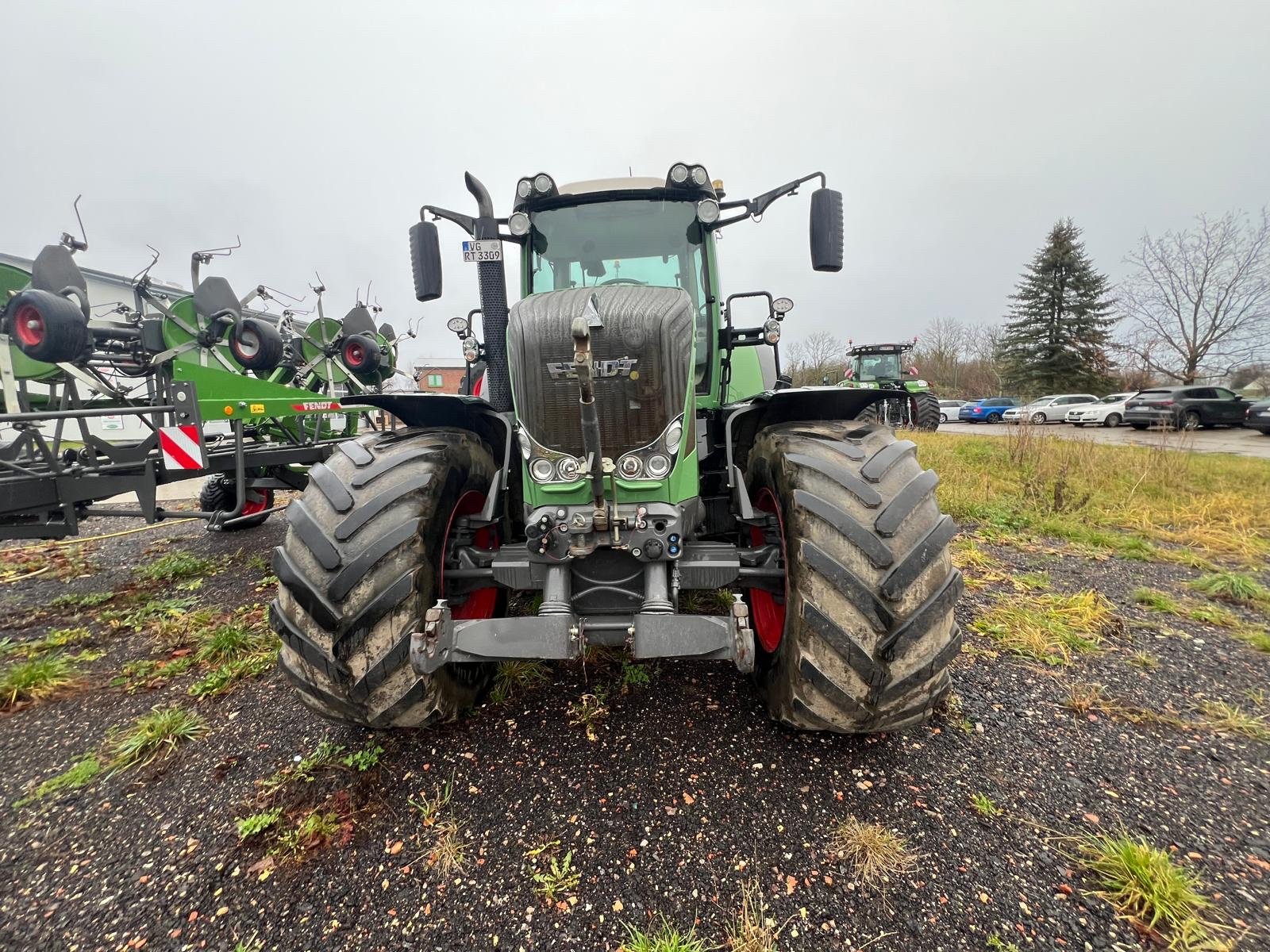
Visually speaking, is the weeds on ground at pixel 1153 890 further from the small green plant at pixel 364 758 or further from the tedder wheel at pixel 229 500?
the tedder wheel at pixel 229 500

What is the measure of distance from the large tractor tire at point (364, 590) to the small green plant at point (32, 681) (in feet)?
6.48

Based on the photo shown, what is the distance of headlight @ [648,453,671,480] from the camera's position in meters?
2.16

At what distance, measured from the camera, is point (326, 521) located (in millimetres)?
2100

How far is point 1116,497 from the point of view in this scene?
6797mm

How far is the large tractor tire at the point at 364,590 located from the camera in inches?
78.1

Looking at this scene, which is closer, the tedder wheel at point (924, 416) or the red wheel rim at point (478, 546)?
the red wheel rim at point (478, 546)

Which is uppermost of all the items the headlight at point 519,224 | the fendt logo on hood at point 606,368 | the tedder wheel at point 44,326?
the headlight at point 519,224

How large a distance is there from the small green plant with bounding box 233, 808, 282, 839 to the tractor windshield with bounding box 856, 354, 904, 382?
19.3 m

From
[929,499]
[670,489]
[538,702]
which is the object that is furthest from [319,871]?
[929,499]

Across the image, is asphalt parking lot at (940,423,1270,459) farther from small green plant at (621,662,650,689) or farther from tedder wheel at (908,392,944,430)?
small green plant at (621,662,650,689)

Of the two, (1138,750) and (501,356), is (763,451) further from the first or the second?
(1138,750)

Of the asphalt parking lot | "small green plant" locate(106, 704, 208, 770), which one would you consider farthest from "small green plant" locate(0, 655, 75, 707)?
the asphalt parking lot

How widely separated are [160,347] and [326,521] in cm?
419

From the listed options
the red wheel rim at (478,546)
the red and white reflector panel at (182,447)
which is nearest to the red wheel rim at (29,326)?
Answer: the red and white reflector panel at (182,447)
